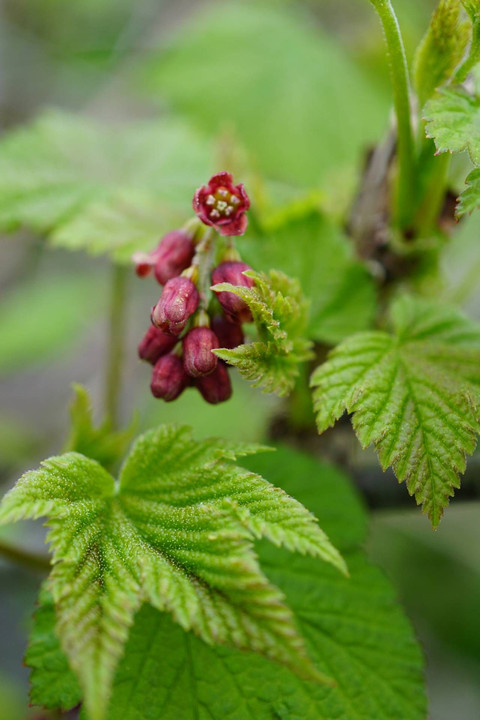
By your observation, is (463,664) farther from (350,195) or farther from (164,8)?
(164,8)

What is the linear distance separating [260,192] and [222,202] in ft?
1.98

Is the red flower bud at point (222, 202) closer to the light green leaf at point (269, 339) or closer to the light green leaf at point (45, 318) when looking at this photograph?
the light green leaf at point (269, 339)

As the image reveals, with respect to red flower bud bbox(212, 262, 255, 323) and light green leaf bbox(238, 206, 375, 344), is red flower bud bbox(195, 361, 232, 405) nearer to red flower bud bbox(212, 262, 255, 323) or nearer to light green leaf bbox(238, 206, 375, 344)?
red flower bud bbox(212, 262, 255, 323)

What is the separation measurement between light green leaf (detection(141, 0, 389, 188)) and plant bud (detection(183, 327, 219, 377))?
1.79m

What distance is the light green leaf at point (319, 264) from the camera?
1.36 meters

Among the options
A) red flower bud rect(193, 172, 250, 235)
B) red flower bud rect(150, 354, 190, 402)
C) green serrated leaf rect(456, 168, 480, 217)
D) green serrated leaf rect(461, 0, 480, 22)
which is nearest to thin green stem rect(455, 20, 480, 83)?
green serrated leaf rect(461, 0, 480, 22)

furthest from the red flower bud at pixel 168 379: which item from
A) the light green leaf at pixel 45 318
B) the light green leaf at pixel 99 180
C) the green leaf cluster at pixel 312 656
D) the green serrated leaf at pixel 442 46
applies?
the light green leaf at pixel 45 318

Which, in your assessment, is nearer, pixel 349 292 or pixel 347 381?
pixel 347 381

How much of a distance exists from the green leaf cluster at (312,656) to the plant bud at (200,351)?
1.19 feet

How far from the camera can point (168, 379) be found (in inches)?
39.7

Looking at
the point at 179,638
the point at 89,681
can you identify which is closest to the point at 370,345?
the point at 179,638

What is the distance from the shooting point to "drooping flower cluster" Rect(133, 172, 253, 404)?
96cm

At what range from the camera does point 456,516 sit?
3.33 meters

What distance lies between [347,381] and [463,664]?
7.35 ft
